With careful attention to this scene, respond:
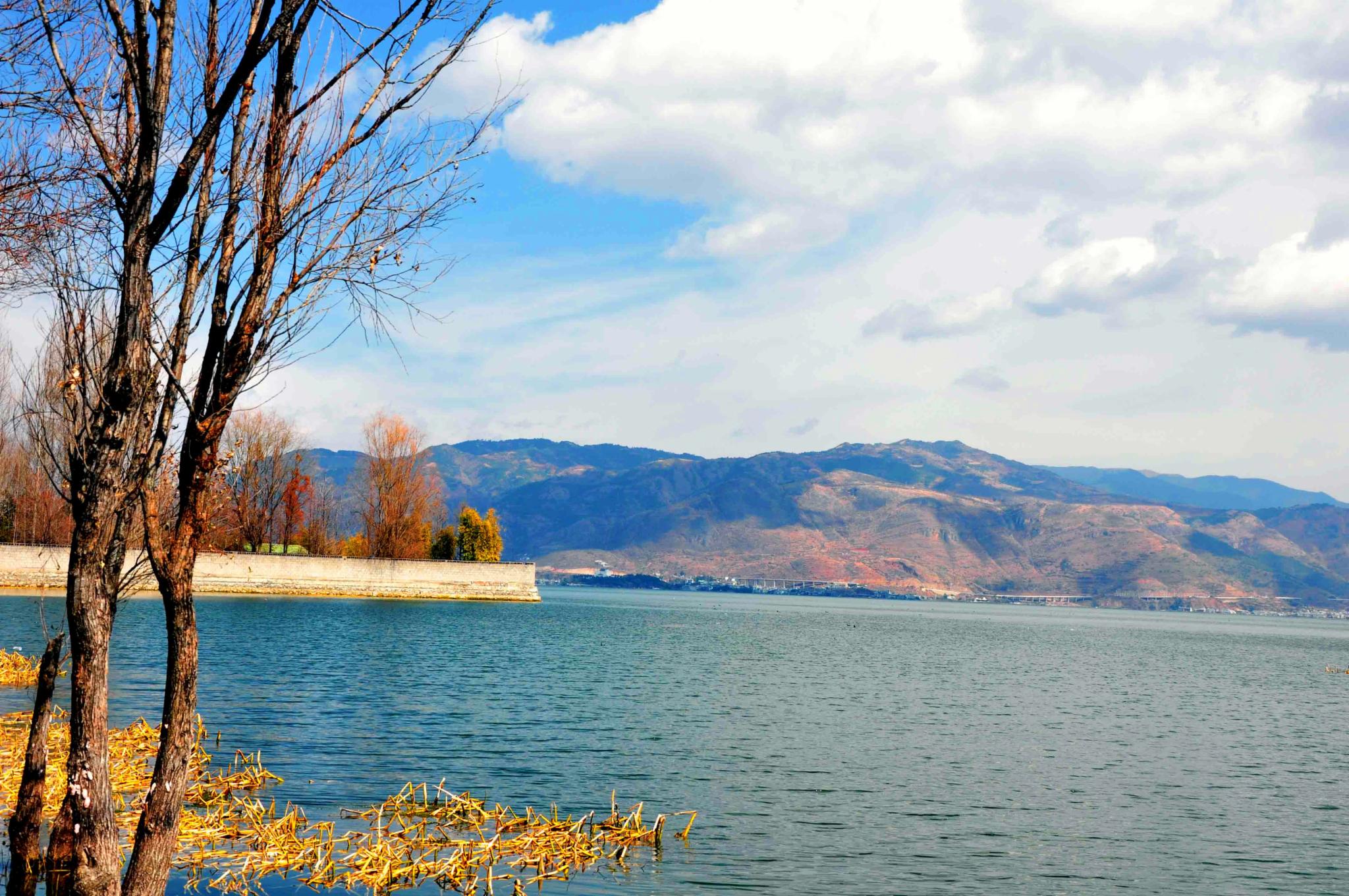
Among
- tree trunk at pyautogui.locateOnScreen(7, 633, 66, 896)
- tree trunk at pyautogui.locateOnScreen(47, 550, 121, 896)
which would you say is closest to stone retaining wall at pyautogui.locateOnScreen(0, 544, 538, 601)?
tree trunk at pyautogui.locateOnScreen(7, 633, 66, 896)

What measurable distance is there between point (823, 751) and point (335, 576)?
80290mm

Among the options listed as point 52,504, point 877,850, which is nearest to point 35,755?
point 877,850

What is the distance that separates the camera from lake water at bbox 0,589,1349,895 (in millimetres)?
17125

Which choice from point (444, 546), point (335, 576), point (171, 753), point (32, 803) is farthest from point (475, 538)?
point (171, 753)

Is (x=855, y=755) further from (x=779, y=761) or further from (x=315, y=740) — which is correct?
(x=315, y=740)

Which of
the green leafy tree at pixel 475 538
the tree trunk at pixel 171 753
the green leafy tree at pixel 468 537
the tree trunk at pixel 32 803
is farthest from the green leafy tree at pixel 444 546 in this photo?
the tree trunk at pixel 171 753

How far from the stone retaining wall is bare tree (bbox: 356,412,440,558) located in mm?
2786

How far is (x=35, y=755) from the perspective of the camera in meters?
11.4

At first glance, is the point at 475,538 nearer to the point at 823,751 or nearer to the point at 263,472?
the point at 263,472

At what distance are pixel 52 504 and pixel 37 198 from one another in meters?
83.7

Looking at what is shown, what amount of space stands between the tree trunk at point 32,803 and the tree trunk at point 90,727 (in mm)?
2623

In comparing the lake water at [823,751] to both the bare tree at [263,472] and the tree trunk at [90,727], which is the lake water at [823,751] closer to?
the tree trunk at [90,727]

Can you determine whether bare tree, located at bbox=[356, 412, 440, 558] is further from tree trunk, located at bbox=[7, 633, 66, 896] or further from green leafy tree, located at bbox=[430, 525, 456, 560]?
tree trunk, located at bbox=[7, 633, 66, 896]

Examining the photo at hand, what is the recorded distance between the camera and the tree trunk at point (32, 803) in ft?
37.6
